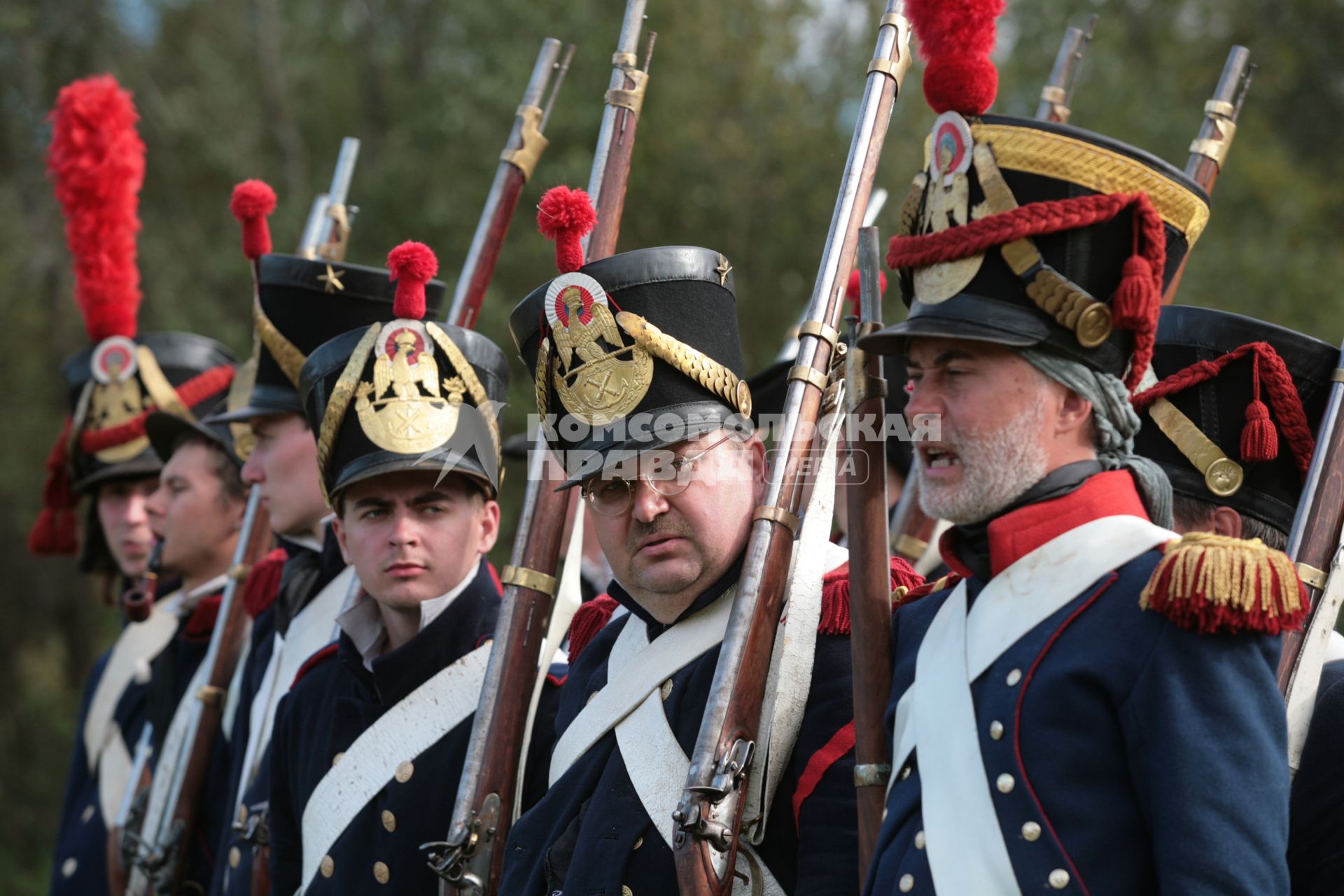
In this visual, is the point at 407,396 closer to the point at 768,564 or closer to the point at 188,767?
the point at 768,564

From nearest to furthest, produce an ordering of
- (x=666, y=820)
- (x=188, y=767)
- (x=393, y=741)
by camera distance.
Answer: (x=666, y=820) → (x=393, y=741) → (x=188, y=767)

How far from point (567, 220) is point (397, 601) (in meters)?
1.30

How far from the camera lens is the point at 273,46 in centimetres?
1994

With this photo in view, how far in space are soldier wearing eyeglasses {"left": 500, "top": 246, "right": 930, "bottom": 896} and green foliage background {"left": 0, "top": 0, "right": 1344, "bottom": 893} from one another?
8081mm

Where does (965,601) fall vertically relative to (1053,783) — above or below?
above

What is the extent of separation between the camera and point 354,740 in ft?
14.7

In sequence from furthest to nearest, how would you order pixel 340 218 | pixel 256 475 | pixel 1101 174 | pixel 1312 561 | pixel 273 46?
pixel 273 46 → pixel 340 218 → pixel 256 475 → pixel 1312 561 → pixel 1101 174

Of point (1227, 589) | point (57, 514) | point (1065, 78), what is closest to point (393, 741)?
point (1227, 589)

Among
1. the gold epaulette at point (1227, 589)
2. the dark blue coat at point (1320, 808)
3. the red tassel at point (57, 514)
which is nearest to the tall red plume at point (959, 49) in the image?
the gold epaulette at point (1227, 589)

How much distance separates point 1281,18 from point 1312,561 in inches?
707

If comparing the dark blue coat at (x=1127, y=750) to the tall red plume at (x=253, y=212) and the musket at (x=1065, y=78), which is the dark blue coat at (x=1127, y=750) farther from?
the tall red plume at (x=253, y=212)

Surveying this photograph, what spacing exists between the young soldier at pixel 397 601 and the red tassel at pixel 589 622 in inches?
16.5

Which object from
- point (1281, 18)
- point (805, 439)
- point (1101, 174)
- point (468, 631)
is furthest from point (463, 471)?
point (1281, 18)

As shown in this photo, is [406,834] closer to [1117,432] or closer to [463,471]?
[463,471]
